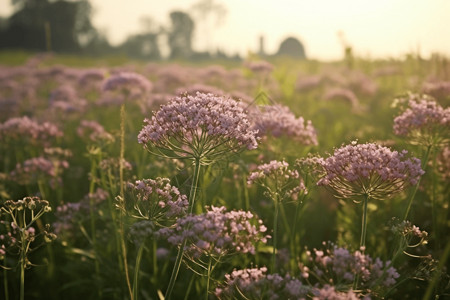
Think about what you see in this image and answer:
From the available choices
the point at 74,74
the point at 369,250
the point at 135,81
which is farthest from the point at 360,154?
the point at 74,74

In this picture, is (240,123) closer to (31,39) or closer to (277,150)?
(277,150)

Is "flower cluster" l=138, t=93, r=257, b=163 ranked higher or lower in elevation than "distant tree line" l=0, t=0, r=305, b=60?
lower

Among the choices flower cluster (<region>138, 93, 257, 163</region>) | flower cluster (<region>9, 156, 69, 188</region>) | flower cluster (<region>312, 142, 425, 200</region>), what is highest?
flower cluster (<region>138, 93, 257, 163</region>)

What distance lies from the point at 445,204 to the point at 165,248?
3475 mm

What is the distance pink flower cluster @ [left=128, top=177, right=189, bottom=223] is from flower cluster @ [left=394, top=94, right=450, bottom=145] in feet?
8.15

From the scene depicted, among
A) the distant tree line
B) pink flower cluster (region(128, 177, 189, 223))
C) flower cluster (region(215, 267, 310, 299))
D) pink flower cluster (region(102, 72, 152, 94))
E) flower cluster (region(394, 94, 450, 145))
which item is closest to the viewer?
flower cluster (region(215, 267, 310, 299))

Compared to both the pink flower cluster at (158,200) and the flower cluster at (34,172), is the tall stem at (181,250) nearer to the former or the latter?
the pink flower cluster at (158,200)

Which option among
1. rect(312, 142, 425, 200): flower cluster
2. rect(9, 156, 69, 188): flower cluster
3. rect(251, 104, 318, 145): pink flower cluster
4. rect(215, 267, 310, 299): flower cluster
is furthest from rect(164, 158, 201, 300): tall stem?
rect(9, 156, 69, 188): flower cluster

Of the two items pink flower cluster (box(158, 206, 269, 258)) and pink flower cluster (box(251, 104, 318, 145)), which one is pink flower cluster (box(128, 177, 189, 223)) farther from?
pink flower cluster (box(251, 104, 318, 145))

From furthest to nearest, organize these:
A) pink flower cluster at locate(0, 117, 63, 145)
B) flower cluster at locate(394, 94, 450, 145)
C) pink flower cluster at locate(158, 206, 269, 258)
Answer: pink flower cluster at locate(0, 117, 63, 145)
flower cluster at locate(394, 94, 450, 145)
pink flower cluster at locate(158, 206, 269, 258)

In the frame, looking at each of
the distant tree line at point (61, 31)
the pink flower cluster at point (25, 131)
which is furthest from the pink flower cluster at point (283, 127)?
the distant tree line at point (61, 31)

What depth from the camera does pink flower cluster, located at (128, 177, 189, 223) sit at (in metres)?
3.16

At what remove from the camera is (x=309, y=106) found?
13.9 meters

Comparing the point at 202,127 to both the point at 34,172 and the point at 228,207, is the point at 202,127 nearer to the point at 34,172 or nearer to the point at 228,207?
the point at 228,207
